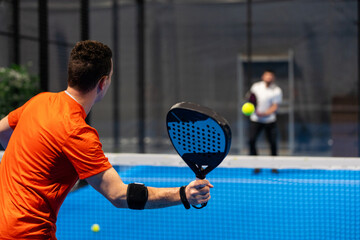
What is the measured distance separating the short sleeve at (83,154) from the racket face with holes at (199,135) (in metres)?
0.30

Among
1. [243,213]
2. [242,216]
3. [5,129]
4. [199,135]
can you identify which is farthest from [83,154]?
[243,213]

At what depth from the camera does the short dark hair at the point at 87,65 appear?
1.70 metres

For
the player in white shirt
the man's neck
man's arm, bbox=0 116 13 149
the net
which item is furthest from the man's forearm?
the player in white shirt

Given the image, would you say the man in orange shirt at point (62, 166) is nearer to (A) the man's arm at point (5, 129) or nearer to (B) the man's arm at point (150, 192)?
(B) the man's arm at point (150, 192)

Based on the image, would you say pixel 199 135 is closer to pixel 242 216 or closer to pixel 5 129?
pixel 5 129

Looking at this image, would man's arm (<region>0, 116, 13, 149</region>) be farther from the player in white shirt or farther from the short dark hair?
the player in white shirt

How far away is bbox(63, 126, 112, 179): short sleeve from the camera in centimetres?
159

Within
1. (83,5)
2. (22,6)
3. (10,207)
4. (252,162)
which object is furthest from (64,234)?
(22,6)

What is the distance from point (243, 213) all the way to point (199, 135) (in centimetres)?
304

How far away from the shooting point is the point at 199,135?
1762mm

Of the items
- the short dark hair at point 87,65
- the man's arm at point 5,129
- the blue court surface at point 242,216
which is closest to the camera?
the short dark hair at point 87,65

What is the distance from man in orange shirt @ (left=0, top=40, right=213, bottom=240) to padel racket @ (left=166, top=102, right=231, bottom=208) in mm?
119

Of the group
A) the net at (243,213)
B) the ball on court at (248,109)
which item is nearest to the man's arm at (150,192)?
the net at (243,213)

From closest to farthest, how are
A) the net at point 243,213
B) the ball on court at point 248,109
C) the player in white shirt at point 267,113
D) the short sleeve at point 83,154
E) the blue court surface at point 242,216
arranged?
the short sleeve at point 83,154 → the net at point 243,213 → the blue court surface at point 242,216 → the ball on court at point 248,109 → the player in white shirt at point 267,113
